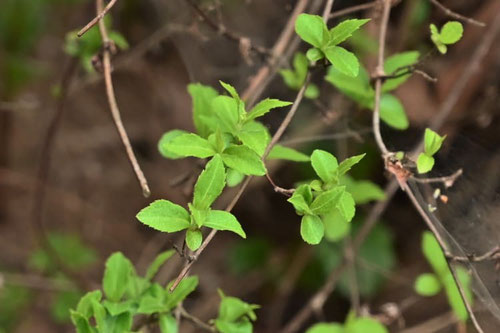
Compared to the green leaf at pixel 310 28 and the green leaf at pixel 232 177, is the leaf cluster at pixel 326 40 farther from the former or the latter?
the green leaf at pixel 232 177

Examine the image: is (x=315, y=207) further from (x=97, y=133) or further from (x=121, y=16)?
(x=97, y=133)

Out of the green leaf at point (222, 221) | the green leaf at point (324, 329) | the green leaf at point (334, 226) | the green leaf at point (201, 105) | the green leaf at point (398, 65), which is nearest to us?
the green leaf at point (222, 221)

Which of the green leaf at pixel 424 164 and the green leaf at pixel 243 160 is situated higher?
the green leaf at pixel 243 160

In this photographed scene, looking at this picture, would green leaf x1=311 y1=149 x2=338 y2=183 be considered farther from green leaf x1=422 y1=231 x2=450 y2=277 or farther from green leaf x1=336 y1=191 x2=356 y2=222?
green leaf x1=422 y1=231 x2=450 y2=277

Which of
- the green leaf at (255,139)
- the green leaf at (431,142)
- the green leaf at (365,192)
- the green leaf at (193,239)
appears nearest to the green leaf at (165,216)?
the green leaf at (193,239)

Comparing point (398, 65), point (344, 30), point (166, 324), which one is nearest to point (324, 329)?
point (166, 324)

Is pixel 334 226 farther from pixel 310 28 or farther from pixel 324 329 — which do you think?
pixel 310 28
